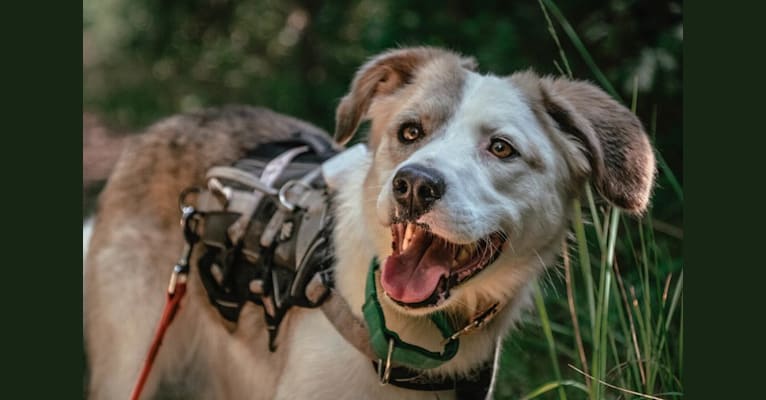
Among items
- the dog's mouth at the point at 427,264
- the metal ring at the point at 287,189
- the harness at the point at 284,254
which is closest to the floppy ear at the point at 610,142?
the dog's mouth at the point at 427,264

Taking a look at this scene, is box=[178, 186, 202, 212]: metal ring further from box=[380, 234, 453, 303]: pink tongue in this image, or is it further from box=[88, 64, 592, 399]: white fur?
box=[380, 234, 453, 303]: pink tongue

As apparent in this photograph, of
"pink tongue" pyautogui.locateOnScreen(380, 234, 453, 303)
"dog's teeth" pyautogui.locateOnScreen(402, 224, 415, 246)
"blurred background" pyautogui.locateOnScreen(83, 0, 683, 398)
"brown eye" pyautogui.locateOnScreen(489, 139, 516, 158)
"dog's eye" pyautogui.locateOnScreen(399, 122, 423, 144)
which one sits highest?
"brown eye" pyautogui.locateOnScreen(489, 139, 516, 158)

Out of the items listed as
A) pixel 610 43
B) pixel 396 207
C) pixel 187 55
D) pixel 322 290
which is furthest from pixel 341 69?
pixel 396 207

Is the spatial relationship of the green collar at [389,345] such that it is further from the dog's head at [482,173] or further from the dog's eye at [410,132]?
the dog's eye at [410,132]

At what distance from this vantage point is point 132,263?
3701 mm

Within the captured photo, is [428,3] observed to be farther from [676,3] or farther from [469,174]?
[469,174]

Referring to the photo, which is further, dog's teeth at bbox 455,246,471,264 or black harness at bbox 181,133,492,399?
black harness at bbox 181,133,492,399

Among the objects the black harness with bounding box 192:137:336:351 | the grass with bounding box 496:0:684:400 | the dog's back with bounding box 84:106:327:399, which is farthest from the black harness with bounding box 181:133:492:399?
the grass with bounding box 496:0:684:400

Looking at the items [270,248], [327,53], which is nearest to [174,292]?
[270,248]

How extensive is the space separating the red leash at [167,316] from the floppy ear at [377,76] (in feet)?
2.47

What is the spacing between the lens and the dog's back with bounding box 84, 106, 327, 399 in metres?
3.69

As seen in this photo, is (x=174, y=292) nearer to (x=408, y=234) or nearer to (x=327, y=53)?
(x=408, y=234)

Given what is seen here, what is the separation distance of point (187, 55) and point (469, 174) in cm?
482

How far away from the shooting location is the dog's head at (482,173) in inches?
99.6
